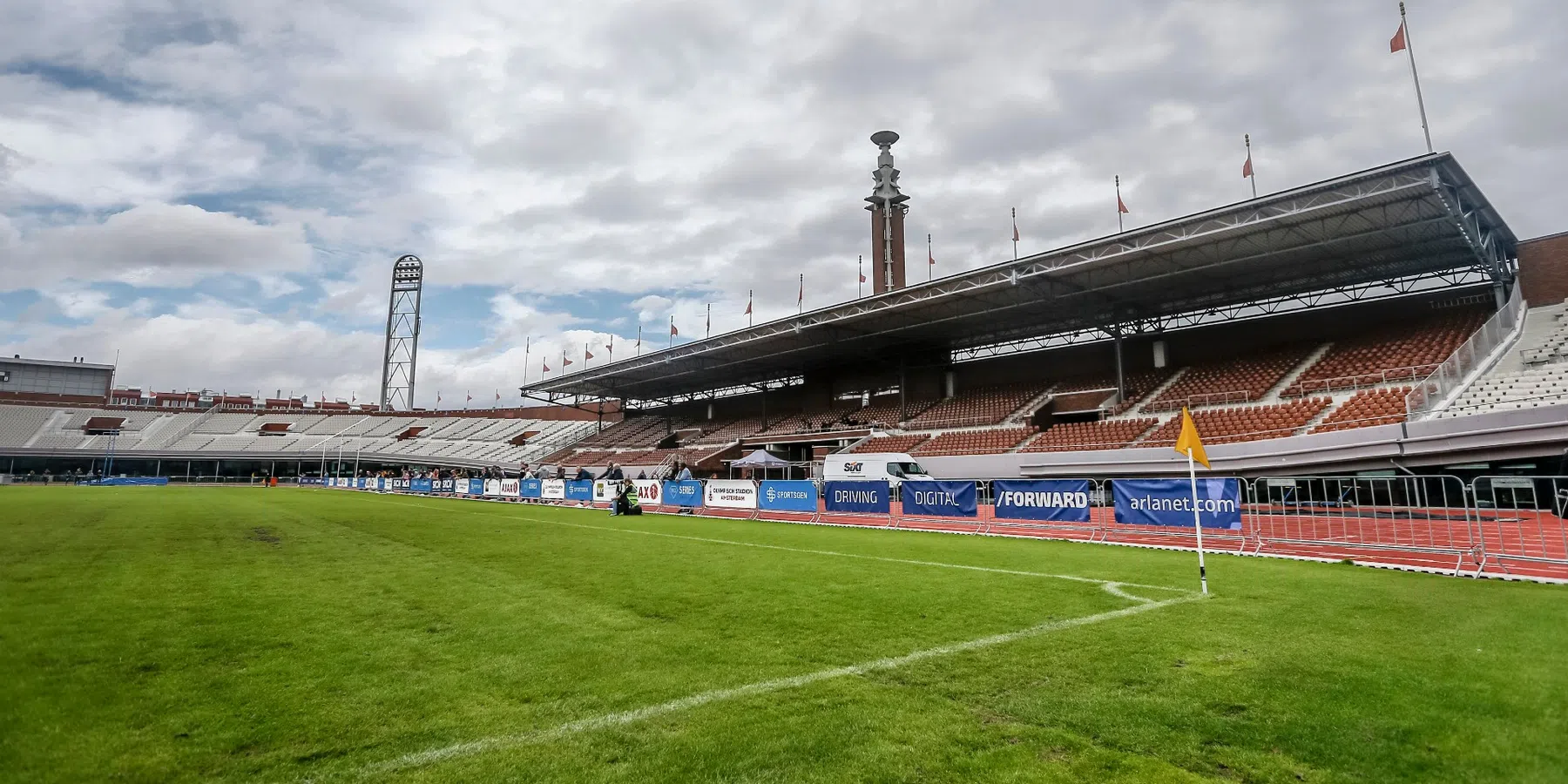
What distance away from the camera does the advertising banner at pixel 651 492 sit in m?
30.9

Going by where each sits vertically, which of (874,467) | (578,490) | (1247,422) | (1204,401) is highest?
(1204,401)

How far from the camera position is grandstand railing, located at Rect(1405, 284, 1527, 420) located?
21.5m

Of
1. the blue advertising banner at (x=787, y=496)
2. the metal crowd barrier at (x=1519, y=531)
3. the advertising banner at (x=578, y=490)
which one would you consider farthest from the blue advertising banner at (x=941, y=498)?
the advertising banner at (x=578, y=490)

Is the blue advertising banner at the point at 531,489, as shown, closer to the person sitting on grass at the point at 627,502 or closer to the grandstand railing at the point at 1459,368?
the person sitting on grass at the point at 627,502

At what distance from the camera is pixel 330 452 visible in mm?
77812

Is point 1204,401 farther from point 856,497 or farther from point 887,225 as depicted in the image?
point 887,225

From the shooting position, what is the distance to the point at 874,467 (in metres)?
33.7

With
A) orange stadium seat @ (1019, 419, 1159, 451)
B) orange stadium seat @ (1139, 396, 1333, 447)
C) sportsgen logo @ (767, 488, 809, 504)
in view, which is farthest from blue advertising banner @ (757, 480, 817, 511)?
orange stadium seat @ (1139, 396, 1333, 447)

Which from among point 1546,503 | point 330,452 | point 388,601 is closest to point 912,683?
point 388,601

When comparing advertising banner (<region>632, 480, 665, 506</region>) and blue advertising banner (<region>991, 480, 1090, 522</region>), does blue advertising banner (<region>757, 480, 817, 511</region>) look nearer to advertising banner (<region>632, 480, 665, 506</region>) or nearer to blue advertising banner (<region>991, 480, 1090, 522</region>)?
advertising banner (<region>632, 480, 665, 506</region>)

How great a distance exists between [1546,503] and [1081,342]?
25.8 metres

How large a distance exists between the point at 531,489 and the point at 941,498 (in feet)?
86.4

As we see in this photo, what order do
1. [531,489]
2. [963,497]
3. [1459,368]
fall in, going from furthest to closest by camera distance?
[531,489] → [1459,368] → [963,497]

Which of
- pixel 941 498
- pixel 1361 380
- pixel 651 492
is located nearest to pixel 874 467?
pixel 651 492
